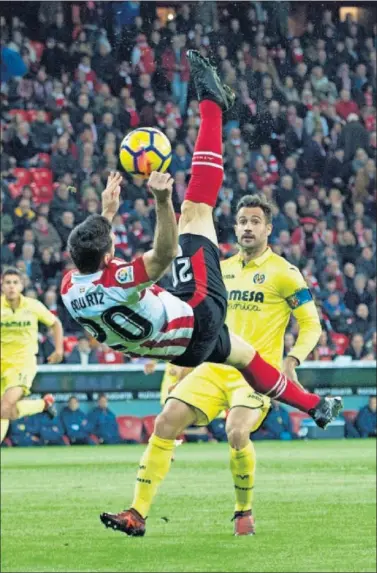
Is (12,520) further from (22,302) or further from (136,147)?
(136,147)

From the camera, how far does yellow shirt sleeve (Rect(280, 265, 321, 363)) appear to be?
9.17 metres

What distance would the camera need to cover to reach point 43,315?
16719mm

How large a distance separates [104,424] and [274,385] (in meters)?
12.3

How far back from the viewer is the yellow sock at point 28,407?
54.1ft

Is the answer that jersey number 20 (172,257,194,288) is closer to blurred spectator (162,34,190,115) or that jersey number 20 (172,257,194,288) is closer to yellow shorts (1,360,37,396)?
yellow shorts (1,360,37,396)

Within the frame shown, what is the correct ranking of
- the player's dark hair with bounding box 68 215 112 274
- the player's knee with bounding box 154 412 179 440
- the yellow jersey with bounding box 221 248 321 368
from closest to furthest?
the player's dark hair with bounding box 68 215 112 274
the yellow jersey with bounding box 221 248 321 368
the player's knee with bounding box 154 412 179 440

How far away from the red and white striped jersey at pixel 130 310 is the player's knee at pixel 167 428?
264cm

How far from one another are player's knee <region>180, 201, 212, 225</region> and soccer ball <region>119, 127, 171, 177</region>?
0.37 metres

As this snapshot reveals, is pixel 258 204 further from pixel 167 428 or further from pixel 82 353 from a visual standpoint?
pixel 82 353

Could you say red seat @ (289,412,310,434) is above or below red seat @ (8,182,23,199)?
below

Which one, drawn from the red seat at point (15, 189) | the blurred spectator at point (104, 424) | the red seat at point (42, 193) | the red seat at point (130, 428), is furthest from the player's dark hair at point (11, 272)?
the red seat at point (130, 428)

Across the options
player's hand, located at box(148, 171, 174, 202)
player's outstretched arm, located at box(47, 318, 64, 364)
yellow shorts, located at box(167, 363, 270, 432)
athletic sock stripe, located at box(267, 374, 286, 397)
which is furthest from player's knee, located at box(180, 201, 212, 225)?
player's outstretched arm, located at box(47, 318, 64, 364)

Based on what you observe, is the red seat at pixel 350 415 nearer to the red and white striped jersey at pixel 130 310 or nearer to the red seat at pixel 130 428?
the red seat at pixel 130 428

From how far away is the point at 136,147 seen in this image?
7453 mm
